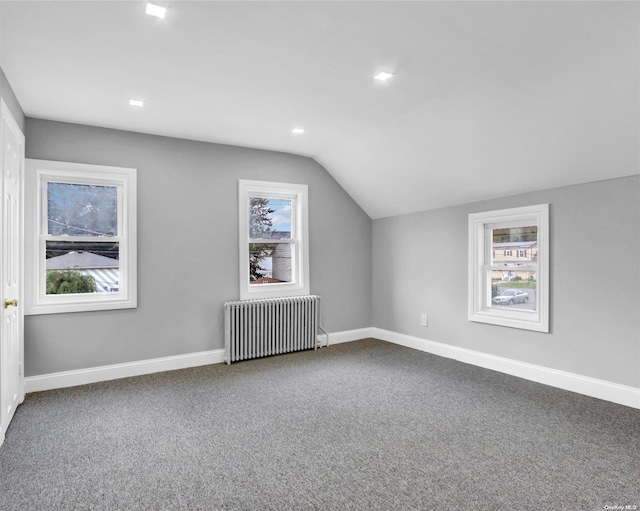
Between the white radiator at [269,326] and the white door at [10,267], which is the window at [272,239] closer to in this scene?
the white radiator at [269,326]

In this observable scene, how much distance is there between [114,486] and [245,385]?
1.62 meters

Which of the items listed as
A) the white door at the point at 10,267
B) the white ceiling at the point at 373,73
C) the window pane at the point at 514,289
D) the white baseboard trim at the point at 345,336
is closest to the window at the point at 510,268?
the window pane at the point at 514,289

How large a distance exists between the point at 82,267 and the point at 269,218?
214 cm

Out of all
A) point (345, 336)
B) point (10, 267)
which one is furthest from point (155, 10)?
point (345, 336)

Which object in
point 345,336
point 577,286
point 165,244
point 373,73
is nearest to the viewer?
point 373,73

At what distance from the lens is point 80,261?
3.83 m

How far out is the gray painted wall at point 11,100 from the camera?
267 cm

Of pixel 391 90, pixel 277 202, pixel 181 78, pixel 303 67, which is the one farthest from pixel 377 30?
pixel 277 202

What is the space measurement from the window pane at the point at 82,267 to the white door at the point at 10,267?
458 mm

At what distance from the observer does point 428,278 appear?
15.7 ft

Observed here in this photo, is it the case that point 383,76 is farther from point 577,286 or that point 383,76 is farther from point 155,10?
point 577,286

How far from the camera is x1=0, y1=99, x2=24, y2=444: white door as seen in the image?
2553mm

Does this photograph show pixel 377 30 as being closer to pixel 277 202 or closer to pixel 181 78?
pixel 181 78

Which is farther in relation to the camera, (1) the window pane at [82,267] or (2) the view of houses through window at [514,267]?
(2) the view of houses through window at [514,267]
